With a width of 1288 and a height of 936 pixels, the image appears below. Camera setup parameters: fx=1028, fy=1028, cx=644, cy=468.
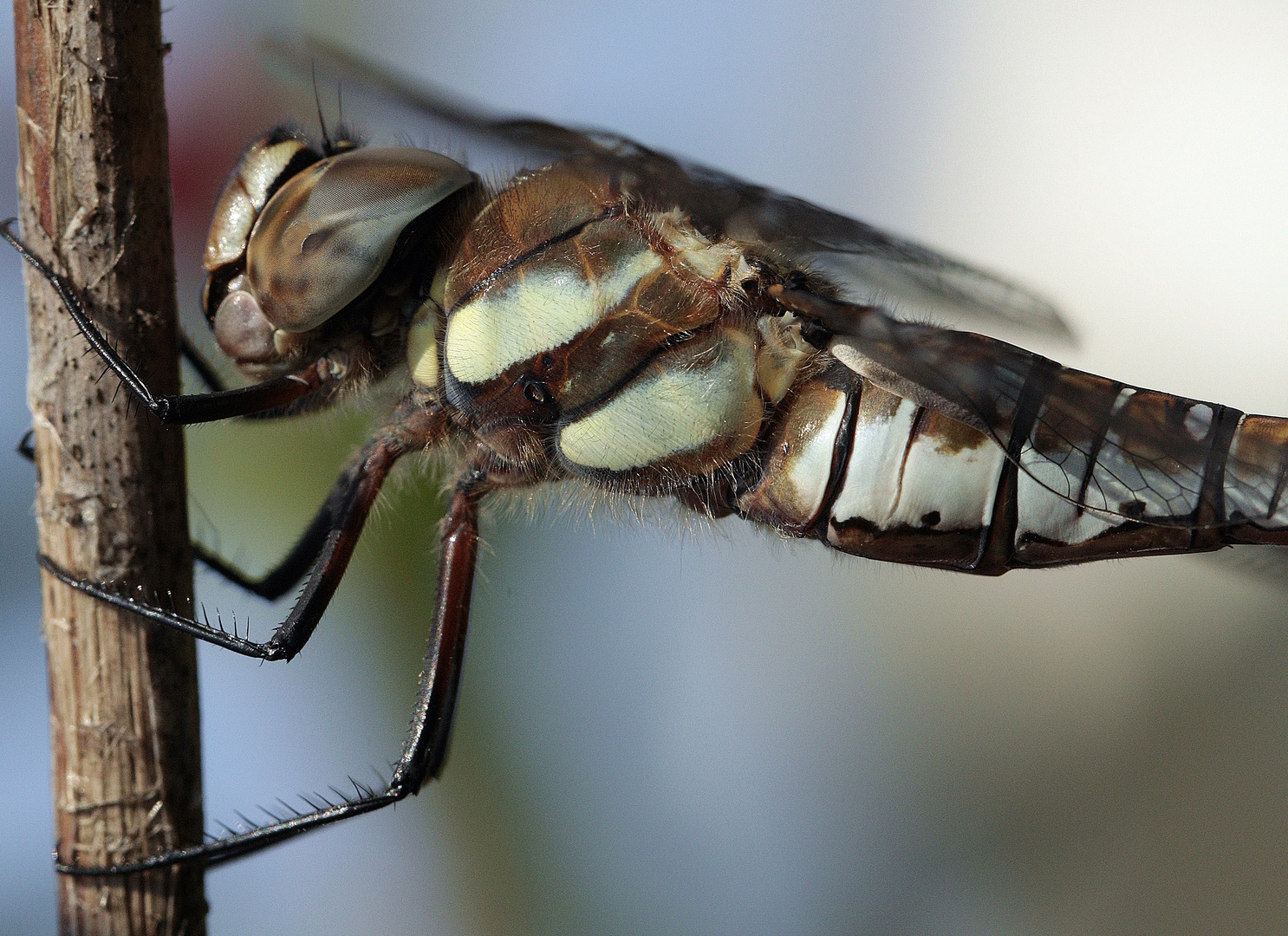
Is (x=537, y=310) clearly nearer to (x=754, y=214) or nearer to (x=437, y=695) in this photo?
(x=754, y=214)

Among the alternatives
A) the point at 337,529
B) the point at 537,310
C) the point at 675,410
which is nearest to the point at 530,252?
the point at 537,310

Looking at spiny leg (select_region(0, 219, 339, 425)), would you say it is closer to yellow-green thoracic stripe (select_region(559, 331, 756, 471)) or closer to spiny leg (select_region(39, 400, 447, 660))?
spiny leg (select_region(39, 400, 447, 660))

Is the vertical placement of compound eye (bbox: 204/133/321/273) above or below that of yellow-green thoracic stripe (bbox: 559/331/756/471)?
above

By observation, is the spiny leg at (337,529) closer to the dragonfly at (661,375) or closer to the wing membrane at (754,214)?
the dragonfly at (661,375)

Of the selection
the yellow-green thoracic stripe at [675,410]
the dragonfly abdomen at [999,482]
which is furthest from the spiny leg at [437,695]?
the dragonfly abdomen at [999,482]

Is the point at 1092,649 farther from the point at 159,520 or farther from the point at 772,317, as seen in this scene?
the point at 159,520

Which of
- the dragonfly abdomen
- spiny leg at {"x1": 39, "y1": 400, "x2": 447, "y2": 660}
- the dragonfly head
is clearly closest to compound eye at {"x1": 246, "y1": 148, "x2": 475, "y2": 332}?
the dragonfly head

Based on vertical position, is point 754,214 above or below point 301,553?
above

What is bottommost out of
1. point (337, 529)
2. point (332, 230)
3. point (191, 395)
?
point (337, 529)

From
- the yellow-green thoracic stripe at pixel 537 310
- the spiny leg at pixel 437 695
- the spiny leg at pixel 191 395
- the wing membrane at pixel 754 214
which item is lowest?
the spiny leg at pixel 437 695
